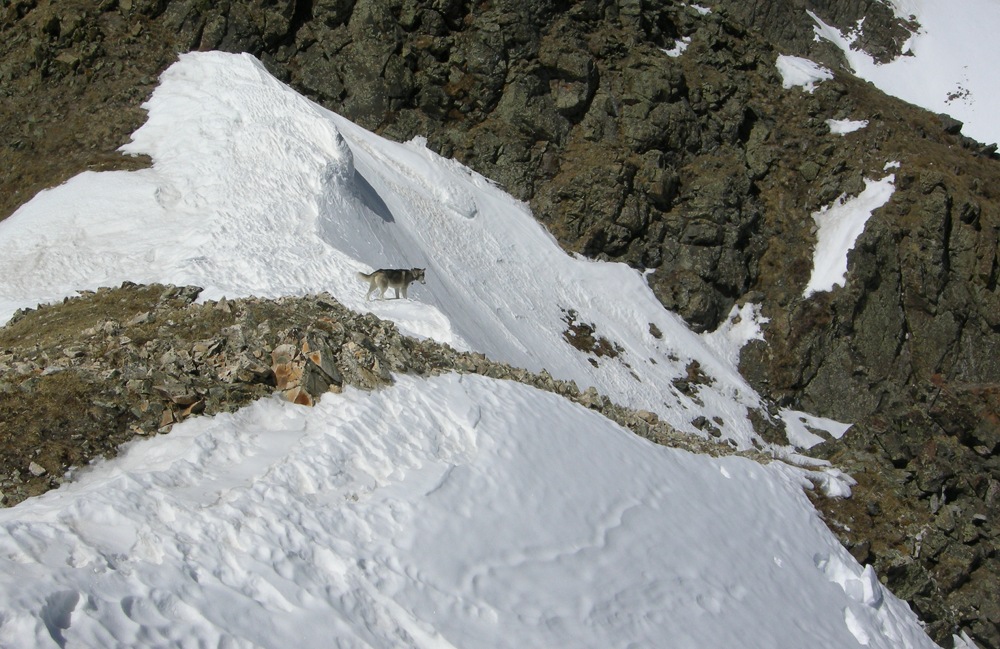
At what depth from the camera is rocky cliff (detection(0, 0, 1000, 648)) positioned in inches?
1423

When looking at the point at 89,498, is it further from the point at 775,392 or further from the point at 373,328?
the point at 775,392

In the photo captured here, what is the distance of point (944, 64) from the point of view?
6481 cm

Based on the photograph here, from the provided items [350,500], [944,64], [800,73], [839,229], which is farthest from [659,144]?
[944,64]

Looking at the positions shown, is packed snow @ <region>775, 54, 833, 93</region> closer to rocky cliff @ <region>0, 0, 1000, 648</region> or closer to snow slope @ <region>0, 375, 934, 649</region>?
rocky cliff @ <region>0, 0, 1000, 648</region>

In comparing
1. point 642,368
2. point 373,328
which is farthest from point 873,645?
point 642,368

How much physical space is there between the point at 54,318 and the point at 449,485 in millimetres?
10482

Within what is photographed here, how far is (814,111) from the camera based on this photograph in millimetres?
45125

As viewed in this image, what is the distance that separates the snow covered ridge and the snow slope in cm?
592

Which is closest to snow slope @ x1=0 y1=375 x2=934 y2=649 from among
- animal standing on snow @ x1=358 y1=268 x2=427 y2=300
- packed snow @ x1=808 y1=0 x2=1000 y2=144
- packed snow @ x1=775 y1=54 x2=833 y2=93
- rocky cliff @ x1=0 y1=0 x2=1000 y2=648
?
animal standing on snow @ x1=358 y1=268 x2=427 y2=300

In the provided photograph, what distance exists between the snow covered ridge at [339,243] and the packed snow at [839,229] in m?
3.87

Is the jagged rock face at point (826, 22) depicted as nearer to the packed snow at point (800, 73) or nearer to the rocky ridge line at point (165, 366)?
the packed snow at point (800, 73)

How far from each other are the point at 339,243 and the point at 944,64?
61.0m

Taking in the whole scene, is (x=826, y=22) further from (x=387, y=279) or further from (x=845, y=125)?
(x=387, y=279)

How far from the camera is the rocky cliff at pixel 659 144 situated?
119ft
